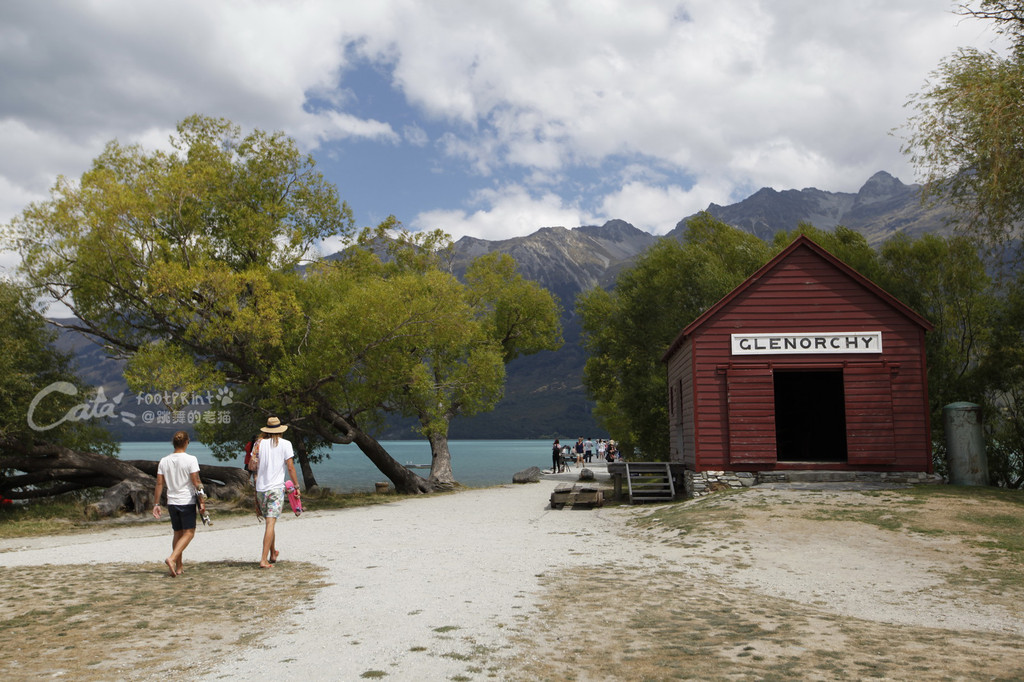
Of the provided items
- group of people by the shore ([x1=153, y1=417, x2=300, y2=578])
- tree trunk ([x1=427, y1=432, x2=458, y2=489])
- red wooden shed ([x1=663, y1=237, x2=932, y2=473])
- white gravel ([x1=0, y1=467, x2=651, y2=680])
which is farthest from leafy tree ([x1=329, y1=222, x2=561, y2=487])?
group of people by the shore ([x1=153, y1=417, x2=300, y2=578])

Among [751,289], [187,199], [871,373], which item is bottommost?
[871,373]

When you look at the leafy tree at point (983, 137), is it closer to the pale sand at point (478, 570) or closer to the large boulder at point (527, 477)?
the pale sand at point (478, 570)

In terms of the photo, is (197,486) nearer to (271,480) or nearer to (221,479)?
(271,480)

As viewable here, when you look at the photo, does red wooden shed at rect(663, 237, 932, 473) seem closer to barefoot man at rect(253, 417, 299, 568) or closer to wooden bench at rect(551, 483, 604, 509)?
wooden bench at rect(551, 483, 604, 509)

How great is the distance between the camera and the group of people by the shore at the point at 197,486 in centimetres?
1068

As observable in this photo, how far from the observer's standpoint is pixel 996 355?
2486cm

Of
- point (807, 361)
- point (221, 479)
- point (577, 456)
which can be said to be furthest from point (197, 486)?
point (577, 456)

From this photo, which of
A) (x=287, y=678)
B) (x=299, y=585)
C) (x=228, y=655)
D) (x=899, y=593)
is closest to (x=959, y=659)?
(x=899, y=593)

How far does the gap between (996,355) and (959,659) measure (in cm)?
2261

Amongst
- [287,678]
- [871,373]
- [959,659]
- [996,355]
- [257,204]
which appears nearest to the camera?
[287,678]

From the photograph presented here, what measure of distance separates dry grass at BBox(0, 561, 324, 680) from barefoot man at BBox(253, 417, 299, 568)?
46 cm

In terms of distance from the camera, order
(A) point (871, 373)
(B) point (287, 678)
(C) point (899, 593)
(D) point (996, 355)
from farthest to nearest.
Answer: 1. (D) point (996, 355)
2. (A) point (871, 373)
3. (C) point (899, 593)
4. (B) point (287, 678)

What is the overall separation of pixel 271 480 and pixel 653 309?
2722 centimetres

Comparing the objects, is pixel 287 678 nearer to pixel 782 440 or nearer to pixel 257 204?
pixel 257 204
